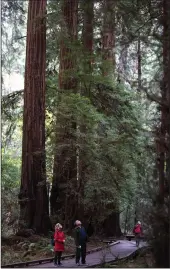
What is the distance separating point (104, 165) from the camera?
11953mm

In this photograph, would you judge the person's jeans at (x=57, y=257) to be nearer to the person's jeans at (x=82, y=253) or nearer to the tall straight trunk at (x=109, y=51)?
the person's jeans at (x=82, y=253)

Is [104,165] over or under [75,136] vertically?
under

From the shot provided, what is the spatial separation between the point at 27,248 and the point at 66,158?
2.91 metres

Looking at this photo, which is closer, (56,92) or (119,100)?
(119,100)

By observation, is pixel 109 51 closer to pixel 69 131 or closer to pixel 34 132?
pixel 69 131

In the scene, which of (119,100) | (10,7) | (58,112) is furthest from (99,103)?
(10,7)

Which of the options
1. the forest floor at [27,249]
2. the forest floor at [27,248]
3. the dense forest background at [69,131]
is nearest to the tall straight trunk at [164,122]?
the dense forest background at [69,131]

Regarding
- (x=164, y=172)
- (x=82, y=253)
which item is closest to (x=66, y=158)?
(x=82, y=253)

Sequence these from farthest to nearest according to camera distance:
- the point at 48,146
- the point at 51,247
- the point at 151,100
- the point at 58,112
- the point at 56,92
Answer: the point at 56,92 → the point at 48,146 → the point at 58,112 → the point at 51,247 → the point at 151,100

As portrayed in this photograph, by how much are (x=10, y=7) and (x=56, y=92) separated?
332 centimetres

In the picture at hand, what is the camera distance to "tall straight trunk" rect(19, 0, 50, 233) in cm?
1227

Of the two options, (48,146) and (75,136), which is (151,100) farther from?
(48,146)

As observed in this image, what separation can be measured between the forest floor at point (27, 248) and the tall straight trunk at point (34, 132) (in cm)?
73

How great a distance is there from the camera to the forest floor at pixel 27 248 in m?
9.63
